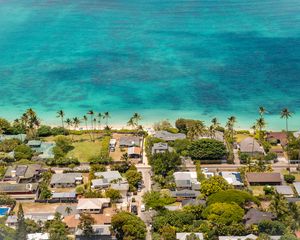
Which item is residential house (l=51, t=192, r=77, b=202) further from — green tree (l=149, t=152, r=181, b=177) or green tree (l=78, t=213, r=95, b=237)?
green tree (l=149, t=152, r=181, b=177)

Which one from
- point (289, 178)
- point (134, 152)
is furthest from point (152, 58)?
point (289, 178)

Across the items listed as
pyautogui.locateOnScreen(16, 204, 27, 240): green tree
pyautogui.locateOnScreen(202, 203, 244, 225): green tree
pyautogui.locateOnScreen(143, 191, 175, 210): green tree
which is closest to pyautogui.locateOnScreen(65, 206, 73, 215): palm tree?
pyautogui.locateOnScreen(16, 204, 27, 240): green tree

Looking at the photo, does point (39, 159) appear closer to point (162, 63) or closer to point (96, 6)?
point (162, 63)

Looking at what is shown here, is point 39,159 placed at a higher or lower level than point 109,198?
higher

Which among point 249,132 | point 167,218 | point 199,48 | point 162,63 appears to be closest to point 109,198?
point 167,218

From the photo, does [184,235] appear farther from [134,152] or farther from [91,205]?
[134,152]
